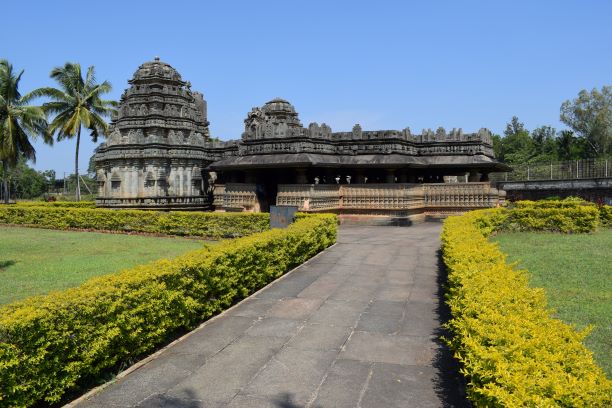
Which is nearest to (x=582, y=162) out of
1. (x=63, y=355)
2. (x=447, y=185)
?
(x=447, y=185)

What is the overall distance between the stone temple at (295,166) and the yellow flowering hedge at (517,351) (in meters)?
15.1

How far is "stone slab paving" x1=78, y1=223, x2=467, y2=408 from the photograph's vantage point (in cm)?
505

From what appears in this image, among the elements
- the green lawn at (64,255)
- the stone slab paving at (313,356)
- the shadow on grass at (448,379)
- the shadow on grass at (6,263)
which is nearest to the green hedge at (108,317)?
the stone slab paving at (313,356)

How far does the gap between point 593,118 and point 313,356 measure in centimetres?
6743

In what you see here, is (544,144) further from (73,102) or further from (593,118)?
(73,102)

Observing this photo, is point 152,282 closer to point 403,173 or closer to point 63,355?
point 63,355

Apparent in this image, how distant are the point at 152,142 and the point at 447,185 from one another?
57.9ft

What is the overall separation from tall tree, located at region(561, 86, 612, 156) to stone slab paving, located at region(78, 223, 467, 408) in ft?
202

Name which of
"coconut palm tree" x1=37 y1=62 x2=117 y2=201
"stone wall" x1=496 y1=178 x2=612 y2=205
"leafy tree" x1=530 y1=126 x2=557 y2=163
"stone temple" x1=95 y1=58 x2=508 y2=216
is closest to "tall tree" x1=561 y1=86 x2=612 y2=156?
"leafy tree" x1=530 y1=126 x2=557 y2=163

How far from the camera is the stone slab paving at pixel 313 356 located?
505 cm

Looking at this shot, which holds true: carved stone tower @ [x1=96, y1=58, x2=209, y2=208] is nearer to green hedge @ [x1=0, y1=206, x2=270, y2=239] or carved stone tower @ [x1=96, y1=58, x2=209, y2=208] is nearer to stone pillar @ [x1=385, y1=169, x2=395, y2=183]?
green hedge @ [x1=0, y1=206, x2=270, y2=239]

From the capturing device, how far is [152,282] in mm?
6621

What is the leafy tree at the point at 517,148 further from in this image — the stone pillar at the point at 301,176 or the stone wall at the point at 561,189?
the stone pillar at the point at 301,176

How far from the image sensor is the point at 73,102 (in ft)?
128
